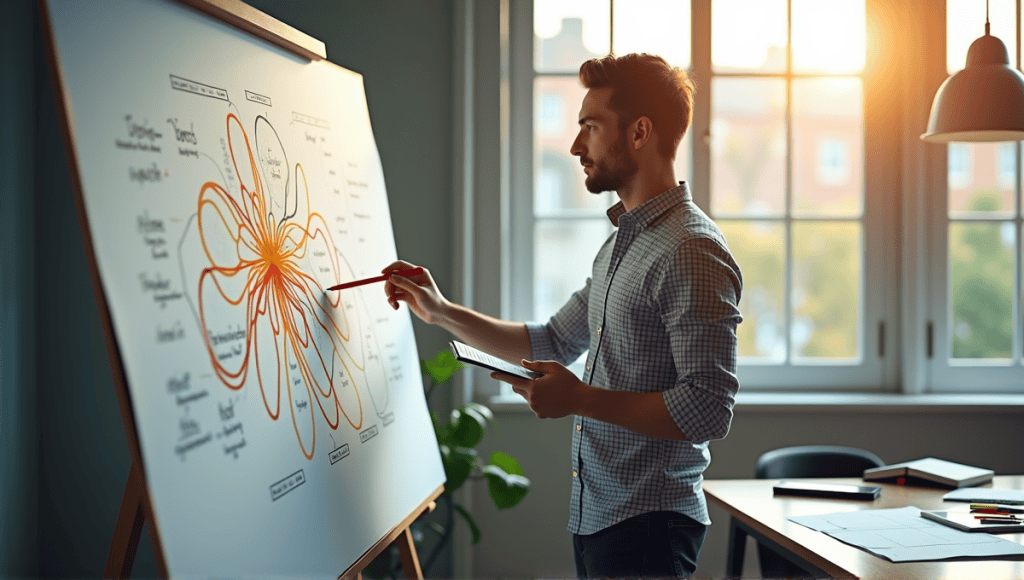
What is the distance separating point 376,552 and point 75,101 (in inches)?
35.1

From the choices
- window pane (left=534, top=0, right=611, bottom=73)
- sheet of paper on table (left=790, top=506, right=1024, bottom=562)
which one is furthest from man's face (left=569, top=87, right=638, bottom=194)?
window pane (left=534, top=0, right=611, bottom=73)

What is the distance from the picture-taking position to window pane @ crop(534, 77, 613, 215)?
8.89 feet

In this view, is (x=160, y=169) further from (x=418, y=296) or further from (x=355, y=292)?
(x=418, y=296)

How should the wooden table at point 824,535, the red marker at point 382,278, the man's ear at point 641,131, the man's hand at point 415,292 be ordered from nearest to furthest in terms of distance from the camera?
the wooden table at point 824,535, the red marker at point 382,278, the man's ear at point 641,131, the man's hand at point 415,292

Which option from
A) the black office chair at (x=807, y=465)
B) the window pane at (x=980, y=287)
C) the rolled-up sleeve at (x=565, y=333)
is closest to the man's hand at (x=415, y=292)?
the rolled-up sleeve at (x=565, y=333)

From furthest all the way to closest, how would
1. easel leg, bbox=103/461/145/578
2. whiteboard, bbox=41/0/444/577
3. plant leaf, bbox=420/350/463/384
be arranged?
plant leaf, bbox=420/350/463/384 < easel leg, bbox=103/461/145/578 < whiteboard, bbox=41/0/444/577

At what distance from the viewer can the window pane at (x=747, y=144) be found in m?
2.71

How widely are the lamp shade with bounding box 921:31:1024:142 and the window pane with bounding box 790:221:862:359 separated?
0.88 metres

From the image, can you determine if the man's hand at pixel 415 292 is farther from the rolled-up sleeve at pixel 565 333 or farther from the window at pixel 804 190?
the window at pixel 804 190

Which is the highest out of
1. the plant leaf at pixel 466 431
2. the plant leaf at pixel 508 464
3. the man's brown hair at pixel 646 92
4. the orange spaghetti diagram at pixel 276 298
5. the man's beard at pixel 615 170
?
the man's brown hair at pixel 646 92

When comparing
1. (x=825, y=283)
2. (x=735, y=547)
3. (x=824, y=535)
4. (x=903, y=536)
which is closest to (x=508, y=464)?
(x=735, y=547)

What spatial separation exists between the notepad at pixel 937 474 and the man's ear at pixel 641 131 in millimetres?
1078

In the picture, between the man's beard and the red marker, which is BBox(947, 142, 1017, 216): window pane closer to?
the man's beard

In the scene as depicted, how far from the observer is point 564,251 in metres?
2.73
